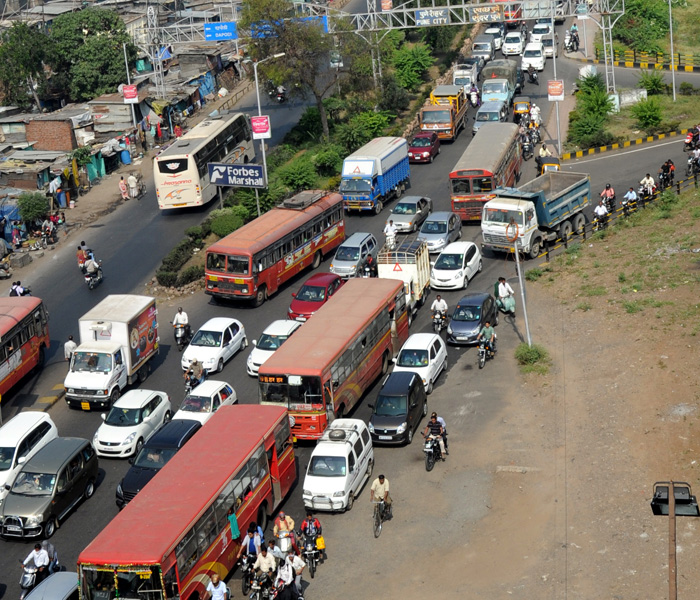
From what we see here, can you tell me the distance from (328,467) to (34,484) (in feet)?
25.2

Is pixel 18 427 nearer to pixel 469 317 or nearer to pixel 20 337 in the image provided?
pixel 20 337

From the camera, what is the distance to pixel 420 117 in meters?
61.0

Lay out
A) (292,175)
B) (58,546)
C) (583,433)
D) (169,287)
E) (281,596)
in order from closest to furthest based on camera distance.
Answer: (281,596) → (58,546) → (583,433) → (169,287) → (292,175)

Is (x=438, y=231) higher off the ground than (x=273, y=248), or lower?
lower

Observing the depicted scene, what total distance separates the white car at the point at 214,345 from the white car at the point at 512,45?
156 ft

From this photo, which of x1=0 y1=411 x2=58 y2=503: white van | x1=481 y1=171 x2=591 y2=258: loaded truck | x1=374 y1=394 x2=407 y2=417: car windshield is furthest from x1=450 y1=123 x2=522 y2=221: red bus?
x1=0 y1=411 x2=58 y2=503: white van

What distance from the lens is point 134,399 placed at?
104ft

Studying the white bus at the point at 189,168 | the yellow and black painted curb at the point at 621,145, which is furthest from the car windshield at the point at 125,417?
the yellow and black painted curb at the point at 621,145

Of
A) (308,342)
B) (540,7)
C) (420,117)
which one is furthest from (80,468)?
(540,7)

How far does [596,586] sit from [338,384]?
10087 mm

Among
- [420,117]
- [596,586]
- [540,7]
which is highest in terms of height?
[540,7]

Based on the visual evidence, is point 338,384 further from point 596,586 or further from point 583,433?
point 596,586

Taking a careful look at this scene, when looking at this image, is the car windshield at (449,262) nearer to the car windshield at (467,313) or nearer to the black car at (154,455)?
the car windshield at (467,313)

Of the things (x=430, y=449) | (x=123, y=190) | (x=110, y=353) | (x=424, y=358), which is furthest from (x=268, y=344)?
(x=123, y=190)
